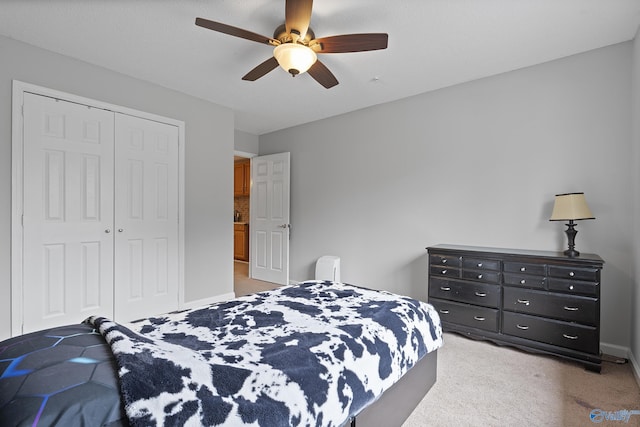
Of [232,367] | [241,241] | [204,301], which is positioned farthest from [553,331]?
[241,241]

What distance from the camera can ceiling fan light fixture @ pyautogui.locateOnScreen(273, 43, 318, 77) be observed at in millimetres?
2195

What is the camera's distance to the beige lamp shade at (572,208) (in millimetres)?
2545

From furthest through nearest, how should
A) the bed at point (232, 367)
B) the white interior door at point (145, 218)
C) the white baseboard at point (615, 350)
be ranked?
1. the white interior door at point (145, 218)
2. the white baseboard at point (615, 350)
3. the bed at point (232, 367)

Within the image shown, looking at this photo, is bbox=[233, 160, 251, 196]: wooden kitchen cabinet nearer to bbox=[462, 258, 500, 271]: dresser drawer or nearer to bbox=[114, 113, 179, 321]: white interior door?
bbox=[114, 113, 179, 321]: white interior door

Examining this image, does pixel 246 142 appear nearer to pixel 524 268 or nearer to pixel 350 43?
pixel 350 43

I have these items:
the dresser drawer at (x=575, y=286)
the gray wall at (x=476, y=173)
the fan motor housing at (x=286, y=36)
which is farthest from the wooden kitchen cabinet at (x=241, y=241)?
the dresser drawer at (x=575, y=286)

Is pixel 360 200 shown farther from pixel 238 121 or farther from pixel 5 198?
pixel 5 198

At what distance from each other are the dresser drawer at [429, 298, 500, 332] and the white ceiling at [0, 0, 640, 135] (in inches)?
89.6

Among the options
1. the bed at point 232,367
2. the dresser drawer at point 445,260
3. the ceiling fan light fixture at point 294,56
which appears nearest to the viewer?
the bed at point 232,367

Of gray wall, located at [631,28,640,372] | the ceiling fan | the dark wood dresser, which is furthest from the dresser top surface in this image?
the ceiling fan

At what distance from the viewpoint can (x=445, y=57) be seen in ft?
9.53

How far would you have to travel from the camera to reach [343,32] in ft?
8.23

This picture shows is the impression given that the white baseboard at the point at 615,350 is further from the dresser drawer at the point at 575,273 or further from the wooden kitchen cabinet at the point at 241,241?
the wooden kitchen cabinet at the point at 241,241

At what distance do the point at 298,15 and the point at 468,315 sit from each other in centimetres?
280
